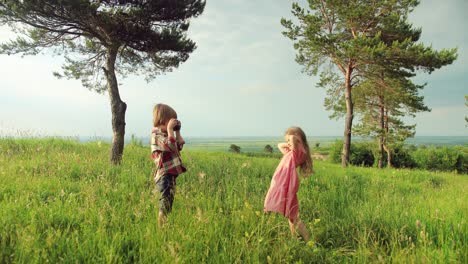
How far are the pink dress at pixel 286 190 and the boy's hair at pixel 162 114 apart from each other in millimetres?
1816

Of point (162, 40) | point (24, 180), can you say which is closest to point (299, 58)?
A: point (162, 40)

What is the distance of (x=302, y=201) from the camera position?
5770mm

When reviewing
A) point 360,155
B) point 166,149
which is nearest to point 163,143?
point 166,149

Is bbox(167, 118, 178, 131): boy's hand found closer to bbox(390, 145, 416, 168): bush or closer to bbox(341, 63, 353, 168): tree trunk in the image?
bbox(341, 63, 353, 168): tree trunk

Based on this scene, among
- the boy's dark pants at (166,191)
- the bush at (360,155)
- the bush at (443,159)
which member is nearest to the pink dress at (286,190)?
the boy's dark pants at (166,191)

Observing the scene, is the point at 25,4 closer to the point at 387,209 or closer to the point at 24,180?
the point at 24,180

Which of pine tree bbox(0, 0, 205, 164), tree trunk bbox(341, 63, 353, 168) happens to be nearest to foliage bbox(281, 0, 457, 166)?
tree trunk bbox(341, 63, 353, 168)

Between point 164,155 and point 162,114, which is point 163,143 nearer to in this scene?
point 164,155

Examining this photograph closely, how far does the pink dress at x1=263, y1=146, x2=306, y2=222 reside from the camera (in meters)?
4.01

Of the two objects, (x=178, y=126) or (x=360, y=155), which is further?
(x=360, y=155)

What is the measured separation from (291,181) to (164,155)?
6.14 feet

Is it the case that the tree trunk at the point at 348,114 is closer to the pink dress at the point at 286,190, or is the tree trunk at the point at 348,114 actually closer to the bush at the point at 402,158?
the bush at the point at 402,158

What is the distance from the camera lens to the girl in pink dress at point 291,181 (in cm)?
399

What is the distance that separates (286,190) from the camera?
4.10m
